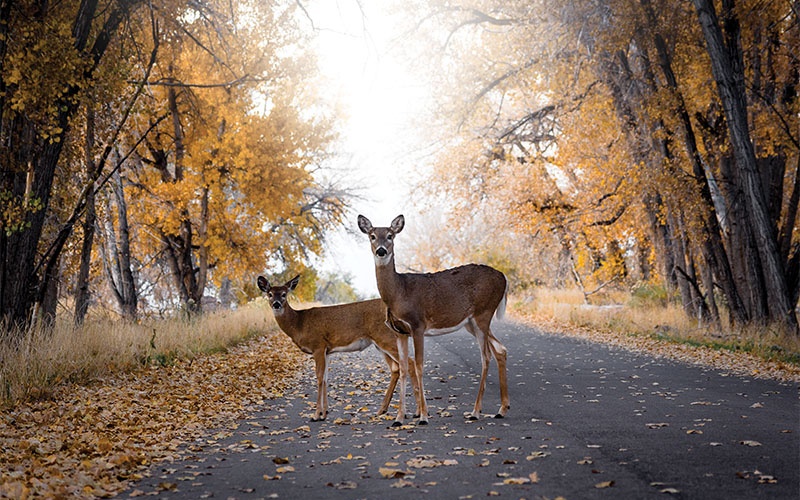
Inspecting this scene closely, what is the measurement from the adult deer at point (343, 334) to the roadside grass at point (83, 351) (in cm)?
335

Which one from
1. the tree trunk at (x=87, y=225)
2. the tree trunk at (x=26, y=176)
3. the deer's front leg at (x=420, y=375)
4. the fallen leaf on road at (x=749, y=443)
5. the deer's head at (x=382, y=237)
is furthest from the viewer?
the tree trunk at (x=87, y=225)

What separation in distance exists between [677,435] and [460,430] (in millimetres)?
2128

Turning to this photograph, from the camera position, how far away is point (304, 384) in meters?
14.2

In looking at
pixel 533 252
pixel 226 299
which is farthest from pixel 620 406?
pixel 226 299

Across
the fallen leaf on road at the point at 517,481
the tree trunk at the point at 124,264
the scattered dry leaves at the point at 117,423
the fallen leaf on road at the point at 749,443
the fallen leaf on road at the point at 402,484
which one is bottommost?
the fallen leaf on road at the point at 749,443

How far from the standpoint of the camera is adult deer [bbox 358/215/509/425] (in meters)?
9.66

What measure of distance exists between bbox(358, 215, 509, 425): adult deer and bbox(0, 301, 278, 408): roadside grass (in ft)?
14.9

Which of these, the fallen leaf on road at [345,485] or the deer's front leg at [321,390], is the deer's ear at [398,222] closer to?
the deer's front leg at [321,390]

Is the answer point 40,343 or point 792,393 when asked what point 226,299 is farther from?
point 792,393

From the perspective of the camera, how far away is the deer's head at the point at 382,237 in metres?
9.59

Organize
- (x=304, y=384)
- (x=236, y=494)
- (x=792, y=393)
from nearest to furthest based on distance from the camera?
(x=236, y=494) < (x=792, y=393) < (x=304, y=384)

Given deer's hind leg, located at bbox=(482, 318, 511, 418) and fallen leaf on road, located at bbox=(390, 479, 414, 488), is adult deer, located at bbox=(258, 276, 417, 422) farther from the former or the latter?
fallen leaf on road, located at bbox=(390, 479, 414, 488)

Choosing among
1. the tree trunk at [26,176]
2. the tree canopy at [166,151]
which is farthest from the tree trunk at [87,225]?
the tree trunk at [26,176]

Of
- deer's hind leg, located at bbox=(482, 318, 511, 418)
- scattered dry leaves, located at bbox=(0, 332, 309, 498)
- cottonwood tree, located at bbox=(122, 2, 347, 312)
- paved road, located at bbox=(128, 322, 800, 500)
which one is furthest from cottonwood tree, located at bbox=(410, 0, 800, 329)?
scattered dry leaves, located at bbox=(0, 332, 309, 498)
